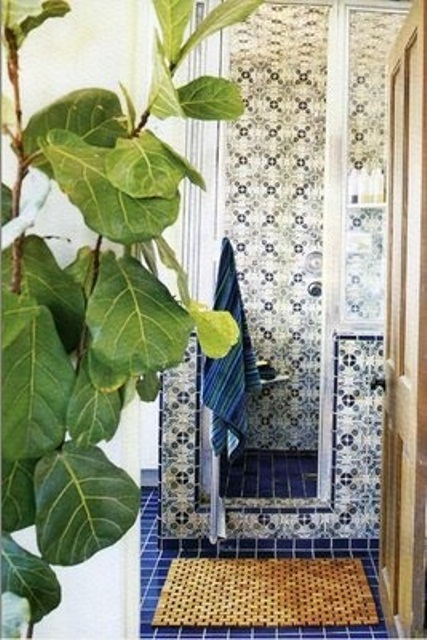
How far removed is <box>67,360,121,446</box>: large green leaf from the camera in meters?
0.78

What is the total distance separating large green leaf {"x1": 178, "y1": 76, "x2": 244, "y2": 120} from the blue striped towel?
1.81 m

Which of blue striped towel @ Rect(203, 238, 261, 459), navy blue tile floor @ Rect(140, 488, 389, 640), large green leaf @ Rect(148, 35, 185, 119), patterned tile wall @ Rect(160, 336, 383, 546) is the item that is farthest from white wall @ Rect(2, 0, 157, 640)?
patterned tile wall @ Rect(160, 336, 383, 546)

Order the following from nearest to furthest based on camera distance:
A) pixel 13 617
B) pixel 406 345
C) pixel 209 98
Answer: pixel 13 617 → pixel 209 98 → pixel 406 345

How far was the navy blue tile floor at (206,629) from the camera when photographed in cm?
226

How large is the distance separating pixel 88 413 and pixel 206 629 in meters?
1.81

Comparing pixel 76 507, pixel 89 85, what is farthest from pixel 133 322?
pixel 89 85

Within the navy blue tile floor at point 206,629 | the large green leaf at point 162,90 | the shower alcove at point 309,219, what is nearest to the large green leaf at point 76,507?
the large green leaf at point 162,90

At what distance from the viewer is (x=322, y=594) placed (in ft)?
8.36

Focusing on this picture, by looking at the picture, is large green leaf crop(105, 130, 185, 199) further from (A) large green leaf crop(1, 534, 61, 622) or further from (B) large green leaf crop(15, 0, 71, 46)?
(A) large green leaf crop(1, 534, 61, 622)

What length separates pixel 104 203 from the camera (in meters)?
0.76

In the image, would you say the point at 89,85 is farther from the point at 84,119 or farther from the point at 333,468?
the point at 333,468

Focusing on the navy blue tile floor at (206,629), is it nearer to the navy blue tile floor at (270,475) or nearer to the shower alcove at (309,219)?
the shower alcove at (309,219)

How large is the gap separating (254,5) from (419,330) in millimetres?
1025

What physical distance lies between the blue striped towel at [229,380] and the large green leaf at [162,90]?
6.08 feet
